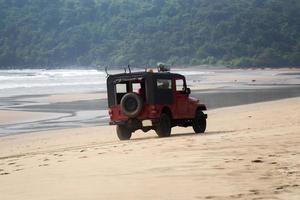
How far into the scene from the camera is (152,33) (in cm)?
15575

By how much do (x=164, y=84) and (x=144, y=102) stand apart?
0.70 metres

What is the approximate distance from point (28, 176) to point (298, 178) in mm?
3397

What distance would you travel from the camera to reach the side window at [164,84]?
13924 millimetres

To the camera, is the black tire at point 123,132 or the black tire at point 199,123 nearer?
the black tire at point 123,132

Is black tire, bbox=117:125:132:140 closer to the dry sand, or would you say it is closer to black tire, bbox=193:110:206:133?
black tire, bbox=193:110:206:133

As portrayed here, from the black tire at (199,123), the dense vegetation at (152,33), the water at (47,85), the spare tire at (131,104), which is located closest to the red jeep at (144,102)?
the spare tire at (131,104)

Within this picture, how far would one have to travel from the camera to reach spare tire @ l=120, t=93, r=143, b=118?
1370 cm

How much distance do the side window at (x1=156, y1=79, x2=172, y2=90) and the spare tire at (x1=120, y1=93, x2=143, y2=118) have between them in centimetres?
59

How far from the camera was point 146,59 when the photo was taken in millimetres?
140125

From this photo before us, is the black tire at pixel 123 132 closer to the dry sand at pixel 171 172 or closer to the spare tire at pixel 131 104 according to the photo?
the spare tire at pixel 131 104

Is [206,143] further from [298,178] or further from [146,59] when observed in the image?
[146,59]

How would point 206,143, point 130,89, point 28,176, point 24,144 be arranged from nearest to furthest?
1. point 28,176
2. point 206,143
3. point 130,89
4. point 24,144

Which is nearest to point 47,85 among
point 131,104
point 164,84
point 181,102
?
point 181,102

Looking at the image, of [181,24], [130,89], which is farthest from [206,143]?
[181,24]
